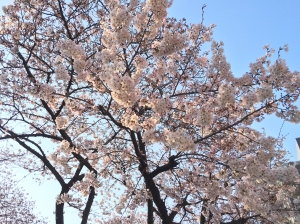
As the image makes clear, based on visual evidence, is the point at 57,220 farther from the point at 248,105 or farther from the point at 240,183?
the point at 248,105

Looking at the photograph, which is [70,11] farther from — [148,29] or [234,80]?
[234,80]

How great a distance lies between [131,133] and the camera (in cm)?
671

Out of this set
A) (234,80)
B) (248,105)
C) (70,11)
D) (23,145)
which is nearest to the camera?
(248,105)

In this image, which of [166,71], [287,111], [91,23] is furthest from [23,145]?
[287,111]

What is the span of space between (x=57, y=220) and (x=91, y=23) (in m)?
5.51

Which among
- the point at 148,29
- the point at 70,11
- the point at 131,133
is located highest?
the point at 70,11

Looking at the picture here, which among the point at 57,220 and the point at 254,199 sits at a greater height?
the point at 57,220

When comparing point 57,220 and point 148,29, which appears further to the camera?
point 57,220

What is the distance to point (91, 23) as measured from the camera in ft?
29.1

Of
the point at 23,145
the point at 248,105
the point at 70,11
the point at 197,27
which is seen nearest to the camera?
the point at 248,105

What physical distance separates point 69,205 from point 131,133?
3.33 m

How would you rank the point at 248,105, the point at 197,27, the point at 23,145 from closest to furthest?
the point at 248,105, the point at 197,27, the point at 23,145

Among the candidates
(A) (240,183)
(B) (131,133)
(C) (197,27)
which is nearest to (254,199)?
(A) (240,183)

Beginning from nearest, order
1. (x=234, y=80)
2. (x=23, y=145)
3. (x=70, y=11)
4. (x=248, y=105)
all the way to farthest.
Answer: (x=248, y=105) < (x=234, y=80) < (x=70, y=11) < (x=23, y=145)
